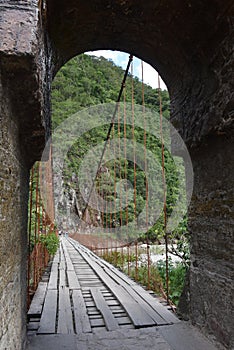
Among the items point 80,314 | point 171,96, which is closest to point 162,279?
point 80,314

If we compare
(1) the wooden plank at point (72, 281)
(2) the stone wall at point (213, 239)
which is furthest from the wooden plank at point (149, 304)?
(1) the wooden plank at point (72, 281)

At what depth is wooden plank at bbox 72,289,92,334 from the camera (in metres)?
2.23

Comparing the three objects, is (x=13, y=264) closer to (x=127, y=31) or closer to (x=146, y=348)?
(x=146, y=348)

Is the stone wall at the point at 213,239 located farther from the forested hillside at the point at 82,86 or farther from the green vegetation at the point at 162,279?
the forested hillside at the point at 82,86

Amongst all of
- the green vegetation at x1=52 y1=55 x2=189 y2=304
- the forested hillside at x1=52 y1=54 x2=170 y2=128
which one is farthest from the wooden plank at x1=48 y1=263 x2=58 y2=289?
the forested hillside at x1=52 y1=54 x2=170 y2=128

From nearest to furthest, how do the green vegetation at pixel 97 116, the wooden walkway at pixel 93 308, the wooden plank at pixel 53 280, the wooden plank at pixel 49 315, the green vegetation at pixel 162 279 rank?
the wooden plank at pixel 49 315
the wooden walkway at pixel 93 308
the green vegetation at pixel 162 279
the wooden plank at pixel 53 280
the green vegetation at pixel 97 116

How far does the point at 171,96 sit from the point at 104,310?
78.0 inches

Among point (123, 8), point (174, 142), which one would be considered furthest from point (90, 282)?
point (123, 8)

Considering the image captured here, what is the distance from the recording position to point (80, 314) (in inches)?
101

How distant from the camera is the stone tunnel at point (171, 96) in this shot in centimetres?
124

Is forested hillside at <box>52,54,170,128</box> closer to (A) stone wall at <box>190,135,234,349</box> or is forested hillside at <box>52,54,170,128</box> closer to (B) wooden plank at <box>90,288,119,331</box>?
(B) wooden plank at <box>90,288,119,331</box>

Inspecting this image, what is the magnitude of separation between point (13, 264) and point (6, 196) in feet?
1.21

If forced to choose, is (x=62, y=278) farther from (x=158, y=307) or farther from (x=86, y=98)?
(x=86, y=98)

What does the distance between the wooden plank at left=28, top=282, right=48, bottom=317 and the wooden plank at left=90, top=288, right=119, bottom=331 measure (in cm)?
53
